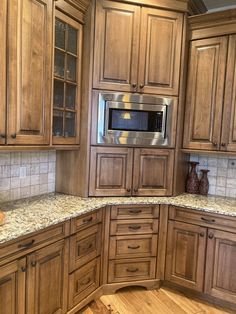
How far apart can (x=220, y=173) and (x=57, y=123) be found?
1.78 m

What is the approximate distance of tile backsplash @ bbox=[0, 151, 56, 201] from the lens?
2.17 metres

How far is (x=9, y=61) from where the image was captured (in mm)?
1685

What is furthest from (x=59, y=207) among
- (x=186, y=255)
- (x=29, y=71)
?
(x=186, y=255)

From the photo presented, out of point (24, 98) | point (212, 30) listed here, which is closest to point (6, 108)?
point (24, 98)

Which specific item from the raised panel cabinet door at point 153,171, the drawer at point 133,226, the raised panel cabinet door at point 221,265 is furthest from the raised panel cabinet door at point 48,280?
the raised panel cabinet door at point 221,265

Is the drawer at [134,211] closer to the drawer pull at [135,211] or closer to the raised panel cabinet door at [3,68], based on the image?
the drawer pull at [135,211]

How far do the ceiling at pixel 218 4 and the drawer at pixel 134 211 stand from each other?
2295mm

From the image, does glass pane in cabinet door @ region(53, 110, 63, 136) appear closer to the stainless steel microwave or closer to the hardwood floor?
the stainless steel microwave

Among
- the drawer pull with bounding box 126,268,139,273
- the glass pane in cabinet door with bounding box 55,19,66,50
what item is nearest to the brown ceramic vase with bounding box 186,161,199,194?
the drawer pull with bounding box 126,268,139,273

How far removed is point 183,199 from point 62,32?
6.06 ft

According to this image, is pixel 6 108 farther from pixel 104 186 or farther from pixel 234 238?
pixel 234 238

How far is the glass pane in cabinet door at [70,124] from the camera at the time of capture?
2337 mm

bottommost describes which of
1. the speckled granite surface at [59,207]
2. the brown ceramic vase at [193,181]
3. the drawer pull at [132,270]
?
the drawer pull at [132,270]

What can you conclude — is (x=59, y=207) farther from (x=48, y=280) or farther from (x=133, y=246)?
(x=133, y=246)
